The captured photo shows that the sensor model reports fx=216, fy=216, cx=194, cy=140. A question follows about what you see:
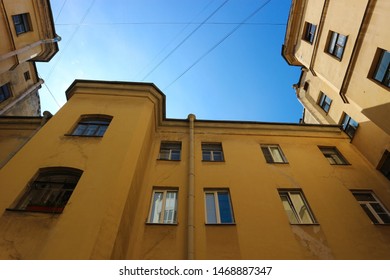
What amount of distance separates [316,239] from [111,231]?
599 cm

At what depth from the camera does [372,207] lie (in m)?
8.02

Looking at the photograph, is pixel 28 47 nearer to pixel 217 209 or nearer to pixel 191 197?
pixel 191 197

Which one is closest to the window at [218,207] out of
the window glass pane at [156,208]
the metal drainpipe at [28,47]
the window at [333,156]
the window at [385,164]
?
the window glass pane at [156,208]

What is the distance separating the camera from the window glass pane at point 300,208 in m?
7.39

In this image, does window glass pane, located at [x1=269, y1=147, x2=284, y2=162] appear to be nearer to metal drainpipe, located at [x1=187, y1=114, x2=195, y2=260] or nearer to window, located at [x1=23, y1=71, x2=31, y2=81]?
metal drainpipe, located at [x1=187, y1=114, x2=195, y2=260]

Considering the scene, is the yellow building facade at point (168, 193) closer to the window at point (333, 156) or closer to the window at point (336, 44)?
the window at point (333, 156)

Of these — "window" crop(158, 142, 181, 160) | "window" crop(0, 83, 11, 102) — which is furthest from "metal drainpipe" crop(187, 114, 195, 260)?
"window" crop(0, 83, 11, 102)

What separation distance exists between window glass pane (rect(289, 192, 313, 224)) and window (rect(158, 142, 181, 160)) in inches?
198

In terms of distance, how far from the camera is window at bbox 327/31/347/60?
10.4m

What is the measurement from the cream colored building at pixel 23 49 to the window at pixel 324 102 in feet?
65.2

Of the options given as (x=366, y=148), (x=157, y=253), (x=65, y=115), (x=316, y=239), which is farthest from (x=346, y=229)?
(x=65, y=115)

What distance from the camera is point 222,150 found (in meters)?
10.2

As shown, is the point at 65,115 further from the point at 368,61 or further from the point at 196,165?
the point at 368,61

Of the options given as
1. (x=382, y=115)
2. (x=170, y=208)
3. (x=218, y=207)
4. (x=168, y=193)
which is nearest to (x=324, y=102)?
(x=382, y=115)
